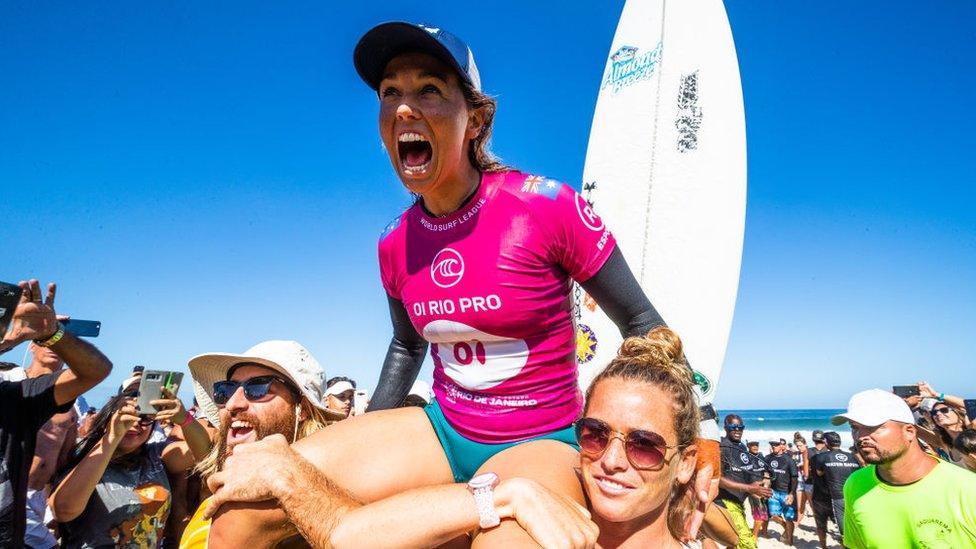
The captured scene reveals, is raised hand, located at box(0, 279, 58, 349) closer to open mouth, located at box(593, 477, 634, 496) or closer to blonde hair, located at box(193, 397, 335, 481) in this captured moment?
blonde hair, located at box(193, 397, 335, 481)

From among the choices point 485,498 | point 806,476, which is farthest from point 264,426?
point 806,476

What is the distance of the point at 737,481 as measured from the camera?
387 inches

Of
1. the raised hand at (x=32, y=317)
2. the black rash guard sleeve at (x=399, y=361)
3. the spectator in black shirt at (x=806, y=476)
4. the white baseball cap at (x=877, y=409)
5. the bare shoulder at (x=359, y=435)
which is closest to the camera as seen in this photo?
the bare shoulder at (x=359, y=435)

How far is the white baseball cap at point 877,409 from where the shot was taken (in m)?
4.65

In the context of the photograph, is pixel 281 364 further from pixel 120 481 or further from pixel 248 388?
pixel 120 481

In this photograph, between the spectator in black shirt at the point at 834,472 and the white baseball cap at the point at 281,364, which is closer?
the white baseball cap at the point at 281,364

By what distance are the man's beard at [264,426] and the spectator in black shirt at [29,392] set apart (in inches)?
53.0

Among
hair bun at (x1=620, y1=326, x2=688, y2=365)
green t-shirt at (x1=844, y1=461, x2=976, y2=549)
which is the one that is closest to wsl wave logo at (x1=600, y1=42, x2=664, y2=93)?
green t-shirt at (x1=844, y1=461, x2=976, y2=549)

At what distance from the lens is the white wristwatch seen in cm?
132

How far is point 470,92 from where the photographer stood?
2.02 metres

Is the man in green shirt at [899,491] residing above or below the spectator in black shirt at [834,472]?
above

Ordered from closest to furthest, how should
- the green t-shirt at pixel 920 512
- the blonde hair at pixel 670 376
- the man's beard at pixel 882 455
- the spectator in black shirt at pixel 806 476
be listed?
the blonde hair at pixel 670 376, the green t-shirt at pixel 920 512, the man's beard at pixel 882 455, the spectator in black shirt at pixel 806 476

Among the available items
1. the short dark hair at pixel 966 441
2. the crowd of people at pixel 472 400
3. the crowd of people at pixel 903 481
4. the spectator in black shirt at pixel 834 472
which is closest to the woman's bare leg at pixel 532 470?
the crowd of people at pixel 472 400

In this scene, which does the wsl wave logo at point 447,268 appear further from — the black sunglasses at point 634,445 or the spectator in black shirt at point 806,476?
the spectator in black shirt at point 806,476
